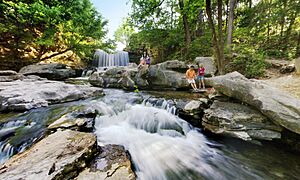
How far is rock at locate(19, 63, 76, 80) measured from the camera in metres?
12.1

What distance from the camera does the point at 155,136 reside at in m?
Result: 4.65

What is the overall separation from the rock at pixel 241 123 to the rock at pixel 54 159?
3237 mm

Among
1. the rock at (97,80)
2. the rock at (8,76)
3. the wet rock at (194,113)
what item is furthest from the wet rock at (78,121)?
the rock at (8,76)

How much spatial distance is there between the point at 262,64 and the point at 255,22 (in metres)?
4.83

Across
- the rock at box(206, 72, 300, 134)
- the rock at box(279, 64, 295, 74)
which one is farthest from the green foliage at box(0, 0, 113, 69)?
the rock at box(279, 64, 295, 74)

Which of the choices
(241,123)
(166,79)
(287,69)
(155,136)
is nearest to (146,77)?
(166,79)

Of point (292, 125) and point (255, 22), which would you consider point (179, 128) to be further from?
point (255, 22)

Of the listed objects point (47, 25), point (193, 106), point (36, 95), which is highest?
point (47, 25)

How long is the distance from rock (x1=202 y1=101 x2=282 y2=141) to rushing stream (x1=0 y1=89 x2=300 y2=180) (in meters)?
0.27

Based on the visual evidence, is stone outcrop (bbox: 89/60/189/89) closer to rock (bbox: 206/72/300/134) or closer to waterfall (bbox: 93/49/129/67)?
rock (bbox: 206/72/300/134)

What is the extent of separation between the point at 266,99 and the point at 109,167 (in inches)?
152

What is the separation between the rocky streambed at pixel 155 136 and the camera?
8.61 ft

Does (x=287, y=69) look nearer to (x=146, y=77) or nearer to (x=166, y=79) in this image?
(x=166, y=79)

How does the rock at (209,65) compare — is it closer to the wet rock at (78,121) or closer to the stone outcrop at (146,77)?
the stone outcrop at (146,77)
